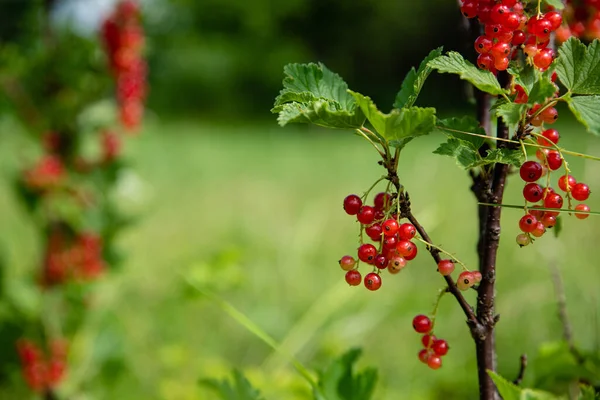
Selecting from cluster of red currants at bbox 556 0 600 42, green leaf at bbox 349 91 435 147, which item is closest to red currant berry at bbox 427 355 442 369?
green leaf at bbox 349 91 435 147

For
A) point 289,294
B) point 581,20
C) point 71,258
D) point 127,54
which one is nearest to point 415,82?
point 581,20

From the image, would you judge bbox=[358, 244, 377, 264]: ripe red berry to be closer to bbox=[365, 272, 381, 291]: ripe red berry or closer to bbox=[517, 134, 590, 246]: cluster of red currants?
bbox=[365, 272, 381, 291]: ripe red berry

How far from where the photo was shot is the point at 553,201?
0.48 metres

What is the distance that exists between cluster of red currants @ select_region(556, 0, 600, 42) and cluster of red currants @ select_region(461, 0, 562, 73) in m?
0.15

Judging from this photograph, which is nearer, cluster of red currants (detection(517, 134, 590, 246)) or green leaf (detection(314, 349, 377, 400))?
cluster of red currants (detection(517, 134, 590, 246))

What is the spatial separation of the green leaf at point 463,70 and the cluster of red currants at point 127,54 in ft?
3.54

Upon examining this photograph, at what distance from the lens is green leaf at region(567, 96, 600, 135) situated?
41 cm

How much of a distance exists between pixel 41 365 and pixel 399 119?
1.14 metres

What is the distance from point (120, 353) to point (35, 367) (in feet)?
0.56

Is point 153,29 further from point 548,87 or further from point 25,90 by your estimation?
point 548,87

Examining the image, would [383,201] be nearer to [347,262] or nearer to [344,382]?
[347,262]

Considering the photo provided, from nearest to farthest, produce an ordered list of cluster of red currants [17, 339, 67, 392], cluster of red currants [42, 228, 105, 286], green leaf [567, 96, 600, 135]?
green leaf [567, 96, 600, 135] < cluster of red currants [17, 339, 67, 392] < cluster of red currants [42, 228, 105, 286]

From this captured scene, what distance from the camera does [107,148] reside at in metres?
1.47

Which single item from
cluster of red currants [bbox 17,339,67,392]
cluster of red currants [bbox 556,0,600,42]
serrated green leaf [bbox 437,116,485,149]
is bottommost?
cluster of red currants [bbox 17,339,67,392]
